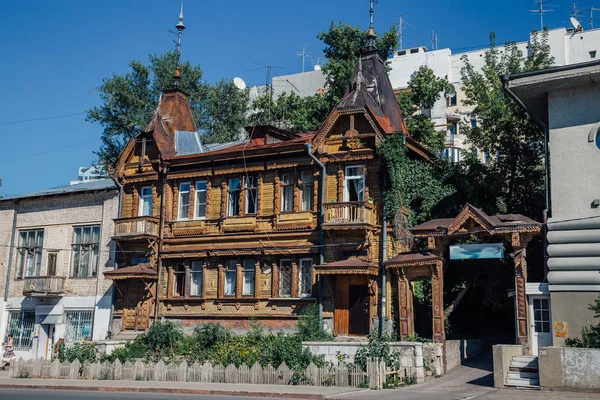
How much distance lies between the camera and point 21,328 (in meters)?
38.8

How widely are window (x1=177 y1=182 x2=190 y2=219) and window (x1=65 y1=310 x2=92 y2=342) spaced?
762 centimetres

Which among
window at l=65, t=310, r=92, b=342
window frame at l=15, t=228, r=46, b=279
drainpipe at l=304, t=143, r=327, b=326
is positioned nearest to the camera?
drainpipe at l=304, t=143, r=327, b=326

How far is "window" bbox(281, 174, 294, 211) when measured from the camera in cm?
3200

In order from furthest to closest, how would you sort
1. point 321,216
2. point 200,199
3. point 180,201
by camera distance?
point 180,201 < point 200,199 < point 321,216

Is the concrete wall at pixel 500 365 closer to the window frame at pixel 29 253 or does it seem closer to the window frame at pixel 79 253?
the window frame at pixel 79 253

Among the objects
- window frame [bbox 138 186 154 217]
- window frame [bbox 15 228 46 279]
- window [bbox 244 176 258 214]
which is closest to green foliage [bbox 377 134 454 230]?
window [bbox 244 176 258 214]

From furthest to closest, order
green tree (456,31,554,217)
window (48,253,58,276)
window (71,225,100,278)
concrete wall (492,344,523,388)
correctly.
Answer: window (48,253,58,276)
window (71,225,100,278)
green tree (456,31,554,217)
concrete wall (492,344,523,388)

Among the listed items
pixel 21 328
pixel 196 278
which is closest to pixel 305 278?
pixel 196 278

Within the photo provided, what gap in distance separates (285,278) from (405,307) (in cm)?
664

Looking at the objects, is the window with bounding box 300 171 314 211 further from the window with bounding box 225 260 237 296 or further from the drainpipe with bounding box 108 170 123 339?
the drainpipe with bounding box 108 170 123 339

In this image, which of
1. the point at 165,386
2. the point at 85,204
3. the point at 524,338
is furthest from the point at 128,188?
the point at 524,338

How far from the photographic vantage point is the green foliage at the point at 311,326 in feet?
94.0

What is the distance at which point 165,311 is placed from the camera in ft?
112

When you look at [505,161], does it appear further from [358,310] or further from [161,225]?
[161,225]
